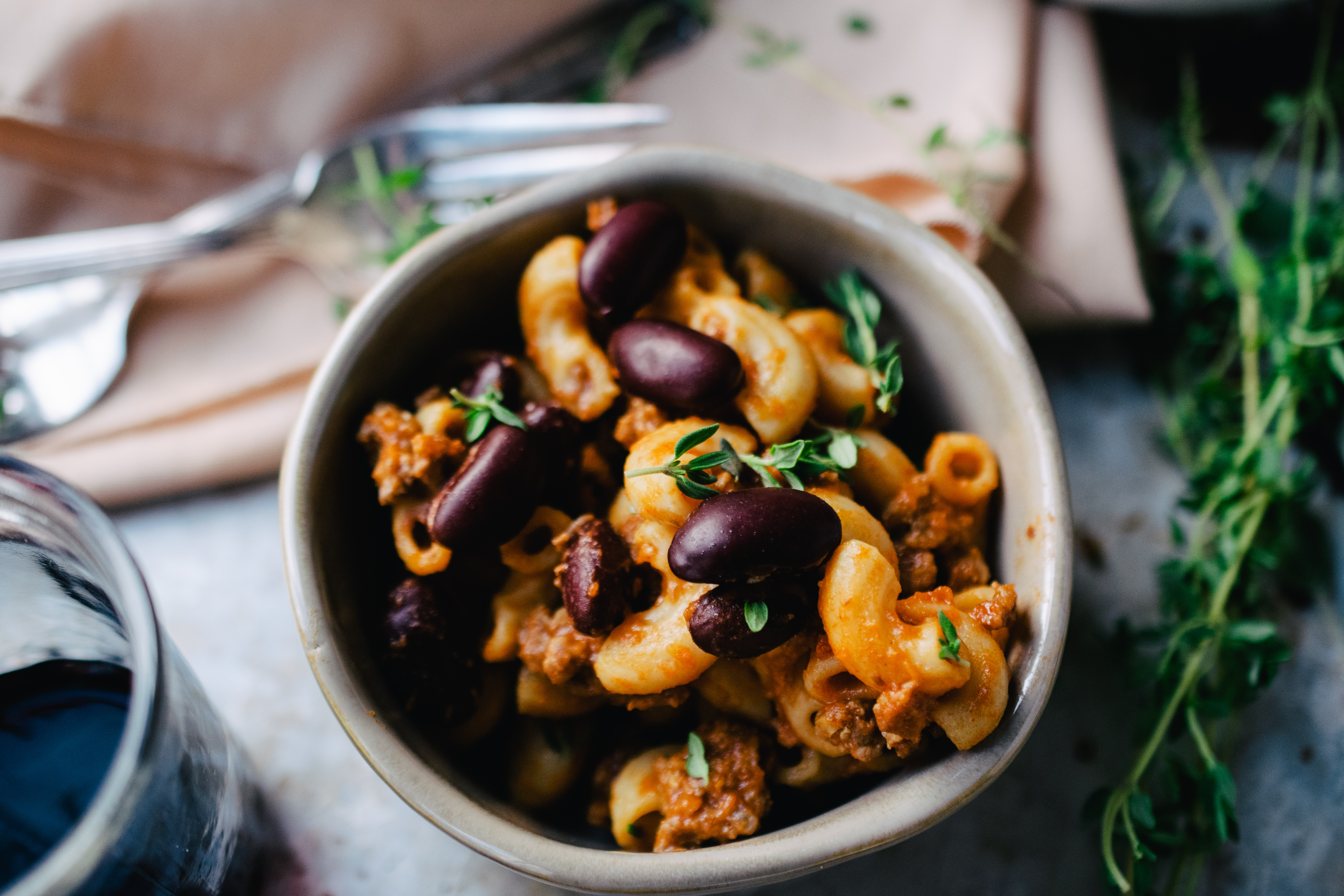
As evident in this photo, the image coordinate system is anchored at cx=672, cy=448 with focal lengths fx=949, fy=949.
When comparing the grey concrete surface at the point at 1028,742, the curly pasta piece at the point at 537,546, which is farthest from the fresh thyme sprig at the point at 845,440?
the grey concrete surface at the point at 1028,742

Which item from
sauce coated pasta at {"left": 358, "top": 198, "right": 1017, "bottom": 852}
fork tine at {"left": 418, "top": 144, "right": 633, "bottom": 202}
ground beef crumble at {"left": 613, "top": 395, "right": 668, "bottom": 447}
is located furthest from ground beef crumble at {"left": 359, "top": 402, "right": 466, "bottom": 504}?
fork tine at {"left": 418, "top": 144, "right": 633, "bottom": 202}

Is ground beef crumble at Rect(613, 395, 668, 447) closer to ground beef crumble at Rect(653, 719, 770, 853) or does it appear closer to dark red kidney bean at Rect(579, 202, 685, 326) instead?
dark red kidney bean at Rect(579, 202, 685, 326)

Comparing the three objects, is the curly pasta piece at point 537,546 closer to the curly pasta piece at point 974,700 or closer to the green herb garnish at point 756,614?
the green herb garnish at point 756,614

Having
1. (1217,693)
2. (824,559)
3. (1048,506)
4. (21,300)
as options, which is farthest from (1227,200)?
(21,300)

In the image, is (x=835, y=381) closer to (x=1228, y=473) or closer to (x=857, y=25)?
(x=1228, y=473)

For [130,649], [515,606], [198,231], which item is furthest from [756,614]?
[198,231]

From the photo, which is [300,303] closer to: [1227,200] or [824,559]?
[824,559]
